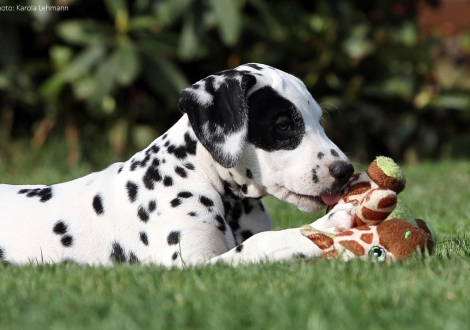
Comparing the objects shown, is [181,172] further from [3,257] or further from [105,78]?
[105,78]

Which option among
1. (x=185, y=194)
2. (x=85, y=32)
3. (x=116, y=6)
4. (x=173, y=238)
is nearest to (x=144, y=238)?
(x=173, y=238)

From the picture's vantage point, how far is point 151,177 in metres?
4.62

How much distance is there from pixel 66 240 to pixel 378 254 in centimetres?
189

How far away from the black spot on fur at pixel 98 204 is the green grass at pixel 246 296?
52 cm

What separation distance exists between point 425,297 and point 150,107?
8592mm

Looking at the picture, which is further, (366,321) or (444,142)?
(444,142)

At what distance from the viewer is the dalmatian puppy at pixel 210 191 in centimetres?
429

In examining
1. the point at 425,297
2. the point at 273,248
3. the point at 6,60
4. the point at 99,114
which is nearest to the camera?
the point at 425,297

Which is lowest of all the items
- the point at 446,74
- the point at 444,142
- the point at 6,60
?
the point at 444,142

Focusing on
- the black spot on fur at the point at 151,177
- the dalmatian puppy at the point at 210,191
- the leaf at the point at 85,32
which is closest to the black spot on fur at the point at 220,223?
the dalmatian puppy at the point at 210,191

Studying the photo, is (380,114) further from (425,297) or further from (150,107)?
(425,297)

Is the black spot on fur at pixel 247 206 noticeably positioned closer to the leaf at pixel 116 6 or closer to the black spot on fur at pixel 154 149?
the black spot on fur at pixel 154 149

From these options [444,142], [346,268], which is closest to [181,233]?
[346,268]

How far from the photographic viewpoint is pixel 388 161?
4.31 m
